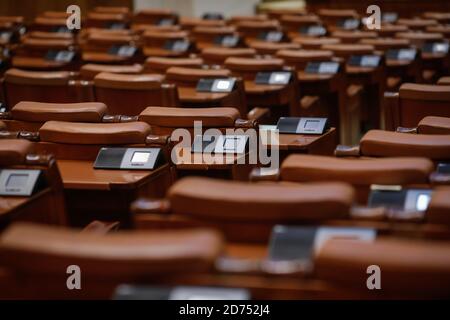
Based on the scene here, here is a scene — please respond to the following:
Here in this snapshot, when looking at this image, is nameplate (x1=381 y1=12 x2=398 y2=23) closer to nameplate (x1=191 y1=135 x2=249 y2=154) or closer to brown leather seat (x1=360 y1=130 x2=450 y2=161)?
nameplate (x1=191 y1=135 x2=249 y2=154)

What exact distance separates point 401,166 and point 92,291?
1.49ft

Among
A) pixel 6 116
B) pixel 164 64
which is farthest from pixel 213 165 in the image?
pixel 164 64

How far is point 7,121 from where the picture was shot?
6.00 feet

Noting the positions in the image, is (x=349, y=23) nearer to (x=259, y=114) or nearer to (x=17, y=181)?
(x=259, y=114)

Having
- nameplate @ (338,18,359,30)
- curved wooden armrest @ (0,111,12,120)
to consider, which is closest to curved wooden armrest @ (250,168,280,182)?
curved wooden armrest @ (0,111,12,120)

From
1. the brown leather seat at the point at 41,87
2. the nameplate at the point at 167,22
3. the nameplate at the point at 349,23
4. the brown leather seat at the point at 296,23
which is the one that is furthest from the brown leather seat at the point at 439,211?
the nameplate at the point at 167,22

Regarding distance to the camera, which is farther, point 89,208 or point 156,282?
point 89,208

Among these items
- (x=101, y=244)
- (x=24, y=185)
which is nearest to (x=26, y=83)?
(x=24, y=185)

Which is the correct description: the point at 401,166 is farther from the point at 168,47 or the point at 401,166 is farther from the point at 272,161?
the point at 168,47

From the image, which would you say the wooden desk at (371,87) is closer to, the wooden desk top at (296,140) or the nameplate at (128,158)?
the wooden desk top at (296,140)

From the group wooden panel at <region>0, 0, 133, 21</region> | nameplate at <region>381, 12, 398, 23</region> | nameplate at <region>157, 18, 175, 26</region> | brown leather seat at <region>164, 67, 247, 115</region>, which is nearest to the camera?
brown leather seat at <region>164, 67, 247, 115</region>

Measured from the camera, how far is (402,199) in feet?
3.69

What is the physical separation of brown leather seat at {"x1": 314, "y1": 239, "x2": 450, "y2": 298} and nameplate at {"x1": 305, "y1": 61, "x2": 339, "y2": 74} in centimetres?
181

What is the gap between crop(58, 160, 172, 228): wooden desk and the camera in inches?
56.9
